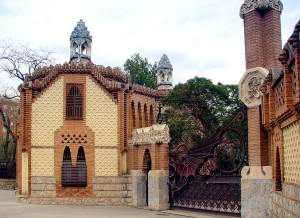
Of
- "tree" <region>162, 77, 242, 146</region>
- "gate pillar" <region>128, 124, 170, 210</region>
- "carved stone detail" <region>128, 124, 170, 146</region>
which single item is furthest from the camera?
"tree" <region>162, 77, 242, 146</region>

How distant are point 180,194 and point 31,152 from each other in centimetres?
712

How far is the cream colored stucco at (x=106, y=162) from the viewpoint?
65.3 feet

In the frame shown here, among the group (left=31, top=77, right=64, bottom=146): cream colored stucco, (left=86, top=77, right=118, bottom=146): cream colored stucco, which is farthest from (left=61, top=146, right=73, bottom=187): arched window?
(left=86, top=77, right=118, bottom=146): cream colored stucco

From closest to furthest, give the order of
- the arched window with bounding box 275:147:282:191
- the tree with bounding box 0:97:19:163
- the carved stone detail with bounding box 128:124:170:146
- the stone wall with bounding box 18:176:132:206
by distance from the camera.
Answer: the arched window with bounding box 275:147:282:191 < the carved stone detail with bounding box 128:124:170:146 < the stone wall with bounding box 18:176:132:206 < the tree with bounding box 0:97:19:163

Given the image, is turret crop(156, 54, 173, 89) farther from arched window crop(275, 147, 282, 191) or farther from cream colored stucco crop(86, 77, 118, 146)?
arched window crop(275, 147, 282, 191)

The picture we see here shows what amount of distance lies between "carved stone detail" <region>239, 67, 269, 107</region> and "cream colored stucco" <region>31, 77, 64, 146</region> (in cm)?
1033

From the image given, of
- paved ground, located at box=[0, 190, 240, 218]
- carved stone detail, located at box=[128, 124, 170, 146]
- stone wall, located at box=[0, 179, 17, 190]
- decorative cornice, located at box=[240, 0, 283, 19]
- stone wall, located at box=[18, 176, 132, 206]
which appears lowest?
stone wall, located at box=[0, 179, 17, 190]

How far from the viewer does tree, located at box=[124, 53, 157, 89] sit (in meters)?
43.4

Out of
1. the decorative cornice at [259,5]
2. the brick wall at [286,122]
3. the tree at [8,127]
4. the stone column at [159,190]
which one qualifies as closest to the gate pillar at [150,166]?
the stone column at [159,190]

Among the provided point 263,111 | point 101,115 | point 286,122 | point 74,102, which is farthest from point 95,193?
point 286,122

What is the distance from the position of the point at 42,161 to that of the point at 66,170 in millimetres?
1123

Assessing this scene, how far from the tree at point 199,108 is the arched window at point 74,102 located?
4.79 m

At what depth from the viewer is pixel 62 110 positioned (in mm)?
20281

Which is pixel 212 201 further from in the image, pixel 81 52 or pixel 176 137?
pixel 81 52
